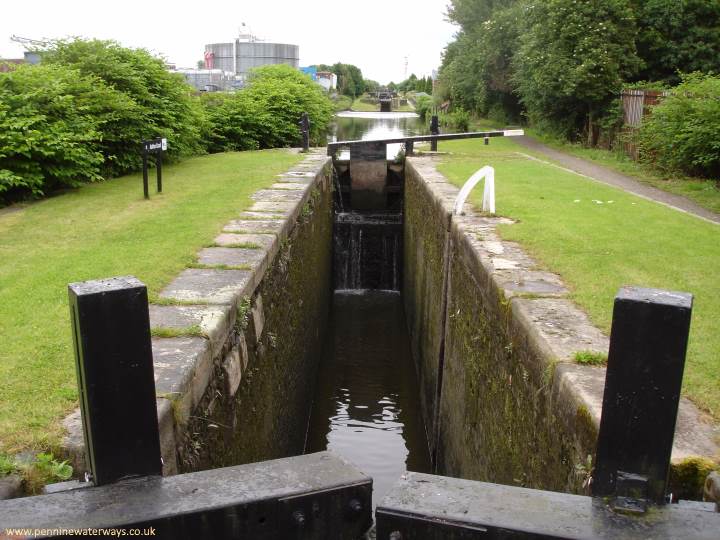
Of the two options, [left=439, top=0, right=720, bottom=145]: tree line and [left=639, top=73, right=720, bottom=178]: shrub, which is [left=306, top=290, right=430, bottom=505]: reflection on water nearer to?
[left=639, top=73, right=720, bottom=178]: shrub

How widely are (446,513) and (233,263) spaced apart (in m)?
3.45

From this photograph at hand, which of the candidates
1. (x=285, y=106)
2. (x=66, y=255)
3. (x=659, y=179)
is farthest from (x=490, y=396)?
(x=285, y=106)

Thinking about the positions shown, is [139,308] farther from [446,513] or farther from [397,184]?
[397,184]

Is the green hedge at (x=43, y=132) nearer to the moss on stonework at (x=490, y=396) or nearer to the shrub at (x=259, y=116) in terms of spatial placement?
the moss on stonework at (x=490, y=396)

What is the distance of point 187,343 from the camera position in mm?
3383

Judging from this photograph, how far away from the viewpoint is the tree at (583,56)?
18109mm

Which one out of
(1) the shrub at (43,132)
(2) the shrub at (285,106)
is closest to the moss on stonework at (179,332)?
(1) the shrub at (43,132)

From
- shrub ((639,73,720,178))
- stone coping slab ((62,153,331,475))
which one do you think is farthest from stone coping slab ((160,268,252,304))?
shrub ((639,73,720,178))

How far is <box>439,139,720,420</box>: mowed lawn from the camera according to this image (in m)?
3.70

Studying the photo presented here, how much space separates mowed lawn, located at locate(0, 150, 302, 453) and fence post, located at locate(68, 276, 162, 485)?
2.29 ft

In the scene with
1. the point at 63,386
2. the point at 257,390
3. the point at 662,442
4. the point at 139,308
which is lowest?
the point at 257,390

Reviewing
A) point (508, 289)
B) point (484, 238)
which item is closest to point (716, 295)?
point (508, 289)

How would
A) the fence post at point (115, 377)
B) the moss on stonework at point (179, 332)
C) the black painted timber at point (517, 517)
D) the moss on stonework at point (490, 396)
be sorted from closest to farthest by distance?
the black painted timber at point (517, 517) → the fence post at point (115, 377) → the moss on stonework at point (490, 396) → the moss on stonework at point (179, 332)

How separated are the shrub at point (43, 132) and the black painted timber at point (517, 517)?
7.26m
